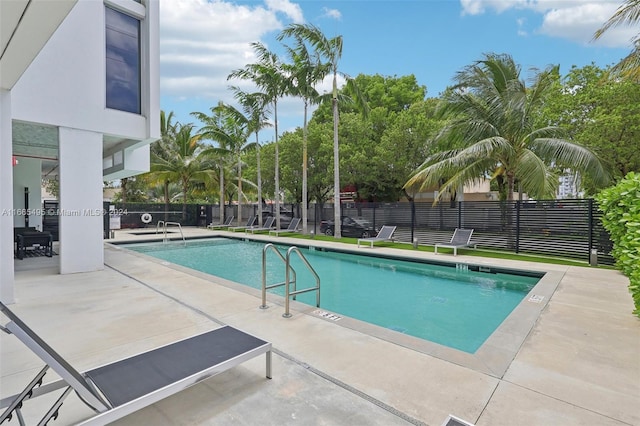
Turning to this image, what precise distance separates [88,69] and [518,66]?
1464cm

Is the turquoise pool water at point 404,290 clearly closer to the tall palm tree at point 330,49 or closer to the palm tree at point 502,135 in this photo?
the palm tree at point 502,135

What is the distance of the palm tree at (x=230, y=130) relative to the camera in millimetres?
20016

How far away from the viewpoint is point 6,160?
542cm

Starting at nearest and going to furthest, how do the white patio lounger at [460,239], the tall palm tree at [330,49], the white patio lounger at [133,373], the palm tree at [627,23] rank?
the white patio lounger at [133,373] → the palm tree at [627,23] → the white patio lounger at [460,239] → the tall palm tree at [330,49]

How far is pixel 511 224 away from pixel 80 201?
510 inches

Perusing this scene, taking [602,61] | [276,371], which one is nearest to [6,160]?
[276,371]

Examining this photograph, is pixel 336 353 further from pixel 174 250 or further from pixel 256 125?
pixel 256 125

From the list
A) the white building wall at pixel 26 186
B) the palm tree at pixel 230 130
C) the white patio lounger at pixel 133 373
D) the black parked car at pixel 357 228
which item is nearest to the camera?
the white patio lounger at pixel 133 373

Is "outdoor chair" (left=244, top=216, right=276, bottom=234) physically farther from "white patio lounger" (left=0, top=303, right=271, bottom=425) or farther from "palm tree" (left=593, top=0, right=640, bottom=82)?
"white patio lounger" (left=0, top=303, right=271, bottom=425)

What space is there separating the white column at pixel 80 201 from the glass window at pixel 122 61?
121 cm

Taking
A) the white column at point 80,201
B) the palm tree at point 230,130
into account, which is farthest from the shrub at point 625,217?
the palm tree at point 230,130

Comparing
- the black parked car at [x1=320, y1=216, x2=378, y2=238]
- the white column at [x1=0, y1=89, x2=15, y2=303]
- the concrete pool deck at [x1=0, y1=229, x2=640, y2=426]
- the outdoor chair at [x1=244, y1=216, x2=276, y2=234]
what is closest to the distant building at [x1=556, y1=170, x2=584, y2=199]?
the black parked car at [x1=320, y1=216, x2=378, y2=238]

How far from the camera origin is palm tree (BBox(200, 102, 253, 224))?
65.7ft

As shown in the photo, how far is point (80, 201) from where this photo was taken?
26.3ft
